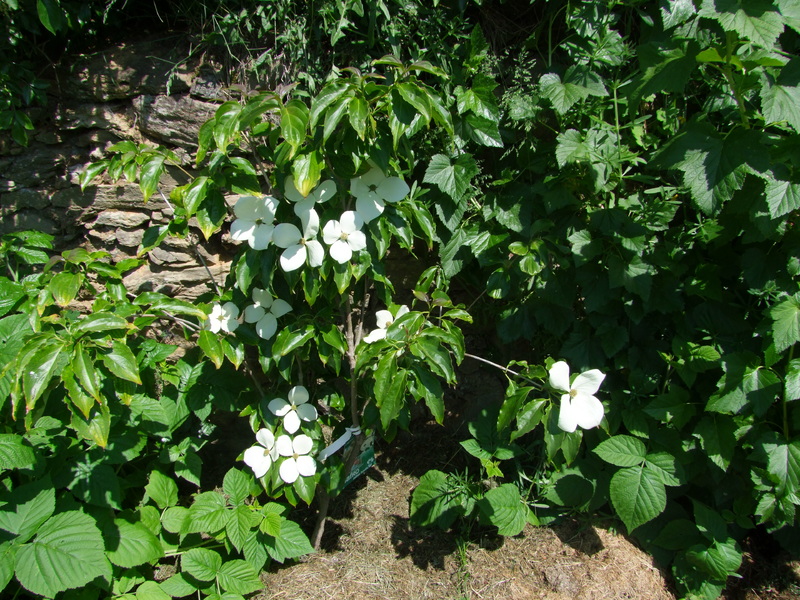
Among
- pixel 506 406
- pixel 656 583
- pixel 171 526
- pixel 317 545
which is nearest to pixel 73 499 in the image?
pixel 171 526

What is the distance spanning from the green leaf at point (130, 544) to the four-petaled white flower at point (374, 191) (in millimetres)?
1219

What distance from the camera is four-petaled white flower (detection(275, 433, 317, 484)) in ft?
5.90

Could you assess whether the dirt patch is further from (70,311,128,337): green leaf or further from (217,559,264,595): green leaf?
(70,311,128,337): green leaf

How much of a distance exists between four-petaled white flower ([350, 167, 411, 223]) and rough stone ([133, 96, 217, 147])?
2.86ft

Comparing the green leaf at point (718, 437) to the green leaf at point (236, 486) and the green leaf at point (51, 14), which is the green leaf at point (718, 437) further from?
the green leaf at point (51, 14)

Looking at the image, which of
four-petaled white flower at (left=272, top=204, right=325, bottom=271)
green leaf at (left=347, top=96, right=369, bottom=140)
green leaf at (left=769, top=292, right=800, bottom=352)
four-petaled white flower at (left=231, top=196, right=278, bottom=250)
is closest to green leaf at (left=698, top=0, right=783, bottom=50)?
green leaf at (left=769, top=292, right=800, bottom=352)

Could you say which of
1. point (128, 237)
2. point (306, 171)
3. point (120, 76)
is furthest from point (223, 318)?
point (120, 76)

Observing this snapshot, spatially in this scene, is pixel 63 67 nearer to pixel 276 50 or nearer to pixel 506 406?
pixel 276 50

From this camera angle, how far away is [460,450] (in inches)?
96.0

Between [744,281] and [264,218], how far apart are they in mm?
1636

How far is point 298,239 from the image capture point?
1559 millimetres

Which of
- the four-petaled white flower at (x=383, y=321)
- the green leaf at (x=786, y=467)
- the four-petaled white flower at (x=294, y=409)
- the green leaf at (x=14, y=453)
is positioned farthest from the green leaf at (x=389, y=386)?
the green leaf at (x=786, y=467)

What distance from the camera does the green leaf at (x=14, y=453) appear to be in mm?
1461

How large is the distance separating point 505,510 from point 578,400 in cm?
64
